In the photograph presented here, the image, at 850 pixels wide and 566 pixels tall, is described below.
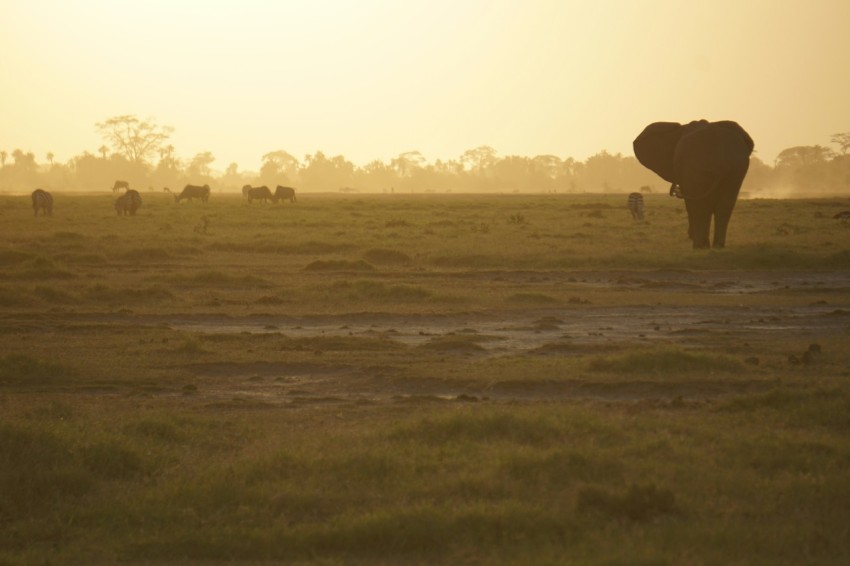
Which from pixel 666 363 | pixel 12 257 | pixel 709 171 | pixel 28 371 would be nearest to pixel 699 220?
pixel 709 171

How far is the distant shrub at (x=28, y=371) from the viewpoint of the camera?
10.5 meters

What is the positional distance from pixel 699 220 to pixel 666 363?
15.2 meters

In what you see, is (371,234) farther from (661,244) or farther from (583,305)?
(583,305)

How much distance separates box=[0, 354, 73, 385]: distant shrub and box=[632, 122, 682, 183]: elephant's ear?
19.1 metres

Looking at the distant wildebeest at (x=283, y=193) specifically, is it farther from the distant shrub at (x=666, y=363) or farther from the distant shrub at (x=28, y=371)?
the distant shrub at (x=666, y=363)

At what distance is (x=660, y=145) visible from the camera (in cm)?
2678

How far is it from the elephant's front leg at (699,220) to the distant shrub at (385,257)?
6.88m

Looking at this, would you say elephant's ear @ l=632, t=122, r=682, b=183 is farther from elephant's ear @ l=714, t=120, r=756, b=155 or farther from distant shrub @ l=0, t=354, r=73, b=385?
distant shrub @ l=0, t=354, r=73, b=385

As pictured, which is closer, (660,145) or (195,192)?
(660,145)

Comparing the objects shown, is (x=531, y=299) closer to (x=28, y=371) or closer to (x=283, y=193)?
(x=28, y=371)

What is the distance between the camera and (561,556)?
18.6 ft

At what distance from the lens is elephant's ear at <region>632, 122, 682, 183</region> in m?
26.7

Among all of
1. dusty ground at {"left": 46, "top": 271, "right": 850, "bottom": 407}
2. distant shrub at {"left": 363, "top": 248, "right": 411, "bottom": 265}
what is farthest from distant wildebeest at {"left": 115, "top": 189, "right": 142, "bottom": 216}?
dusty ground at {"left": 46, "top": 271, "right": 850, "bottom": 407}

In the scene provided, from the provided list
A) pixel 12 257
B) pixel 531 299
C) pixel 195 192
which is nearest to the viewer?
pixel 531 299
